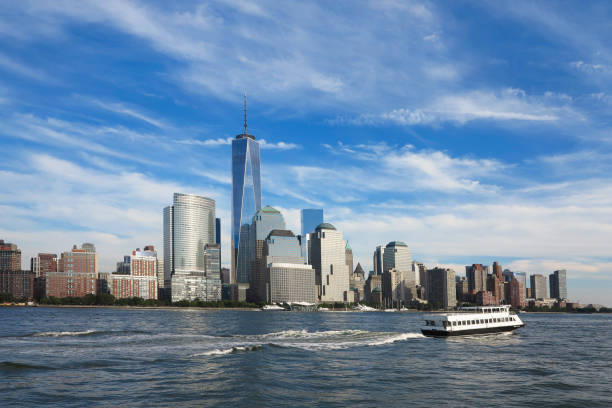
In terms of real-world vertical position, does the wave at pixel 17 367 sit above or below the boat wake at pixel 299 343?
above

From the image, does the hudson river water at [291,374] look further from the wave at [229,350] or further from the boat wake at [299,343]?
the boat wake at [299,343]

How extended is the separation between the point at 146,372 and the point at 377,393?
28593 mm

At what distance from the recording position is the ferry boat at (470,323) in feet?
391

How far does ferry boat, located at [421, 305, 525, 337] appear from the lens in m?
119

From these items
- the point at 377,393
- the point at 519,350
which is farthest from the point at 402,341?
the point at 377,393

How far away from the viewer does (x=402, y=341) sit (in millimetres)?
111562

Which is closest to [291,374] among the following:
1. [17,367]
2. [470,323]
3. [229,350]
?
[229,350]

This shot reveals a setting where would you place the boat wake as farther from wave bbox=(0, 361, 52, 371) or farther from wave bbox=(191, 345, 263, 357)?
wave bbox=(0, 361, 52, 371)

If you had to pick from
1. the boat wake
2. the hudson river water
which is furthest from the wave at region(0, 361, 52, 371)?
the boat wake

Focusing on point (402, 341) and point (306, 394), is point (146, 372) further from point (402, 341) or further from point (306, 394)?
point (402, 341)

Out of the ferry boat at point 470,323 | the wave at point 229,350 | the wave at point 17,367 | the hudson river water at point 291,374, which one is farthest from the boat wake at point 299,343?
the wave at point 17,367

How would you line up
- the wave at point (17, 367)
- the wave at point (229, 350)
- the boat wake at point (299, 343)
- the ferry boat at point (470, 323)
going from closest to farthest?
the wave at point (17, 367), the wave at point (229, 350), the boat wake at point (299, 343), the ferry boat at point (470, 323)

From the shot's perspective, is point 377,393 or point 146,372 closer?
point 377,393

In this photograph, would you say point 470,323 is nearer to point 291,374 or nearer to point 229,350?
point 229,350
